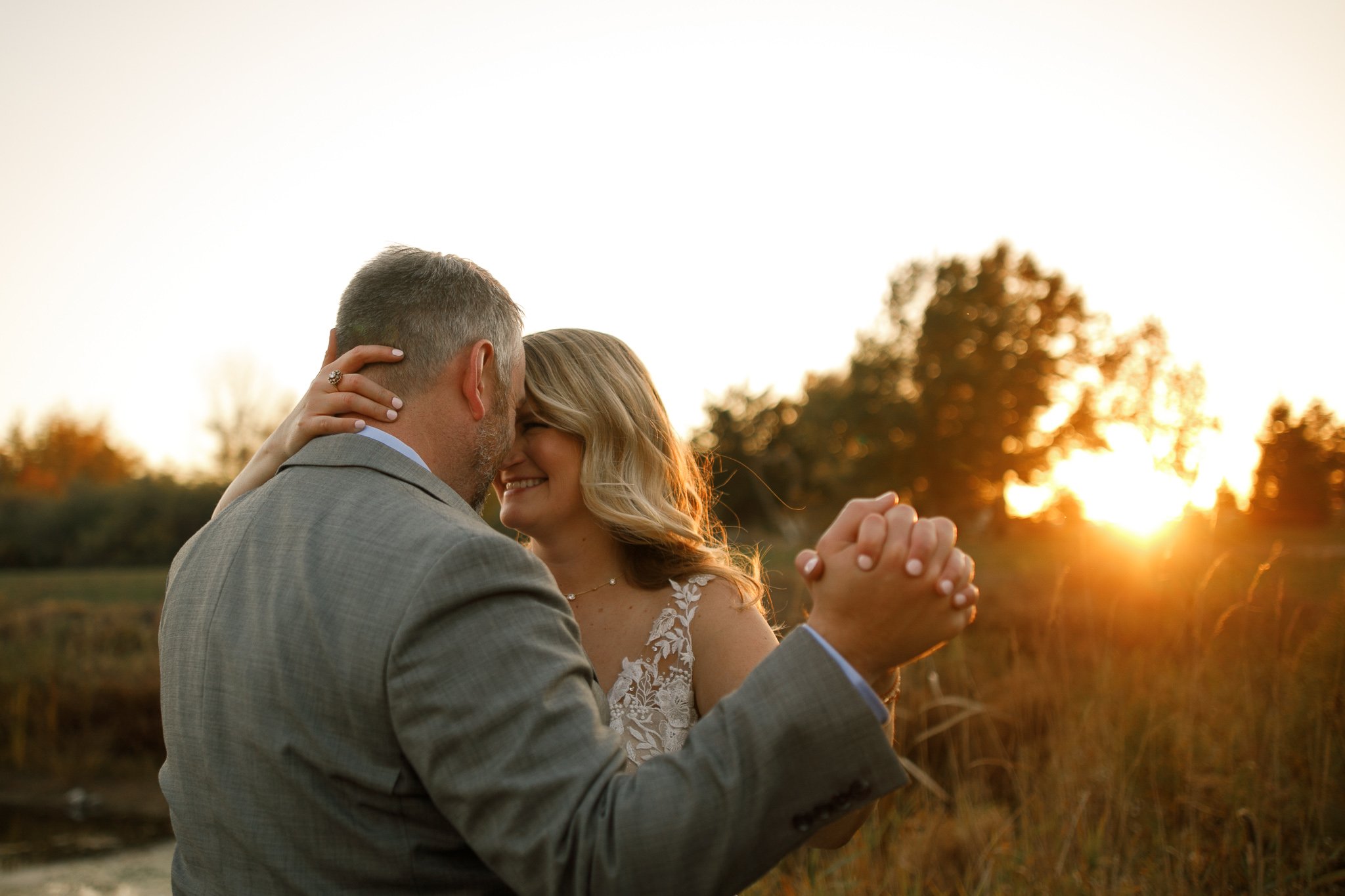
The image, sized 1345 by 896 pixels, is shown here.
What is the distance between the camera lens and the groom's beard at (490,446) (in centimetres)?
204

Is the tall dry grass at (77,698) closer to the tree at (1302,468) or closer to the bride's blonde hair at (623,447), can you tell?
the bride's blonde hair at (623,447)

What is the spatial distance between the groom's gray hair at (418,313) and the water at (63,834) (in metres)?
9.27

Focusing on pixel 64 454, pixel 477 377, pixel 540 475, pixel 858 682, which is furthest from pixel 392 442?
pixel 64 454

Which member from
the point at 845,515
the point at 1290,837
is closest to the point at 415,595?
the point at 845,515

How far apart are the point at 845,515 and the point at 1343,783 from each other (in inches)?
142

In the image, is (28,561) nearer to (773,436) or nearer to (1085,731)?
(773,436)

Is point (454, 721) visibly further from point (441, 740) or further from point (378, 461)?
point (378, 461)

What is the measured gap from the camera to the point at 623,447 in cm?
321

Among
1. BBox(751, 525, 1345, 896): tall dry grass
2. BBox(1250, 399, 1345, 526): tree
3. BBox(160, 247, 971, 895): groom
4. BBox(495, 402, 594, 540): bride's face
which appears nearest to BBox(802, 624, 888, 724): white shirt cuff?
BBox(160, 247, 971, 895): groom

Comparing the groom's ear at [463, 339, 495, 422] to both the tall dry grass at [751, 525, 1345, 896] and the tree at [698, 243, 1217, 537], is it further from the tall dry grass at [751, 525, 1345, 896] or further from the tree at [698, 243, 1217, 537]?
the tree at [698, 243, 1217, 537]

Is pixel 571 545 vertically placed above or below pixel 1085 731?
above

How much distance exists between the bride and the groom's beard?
567mm

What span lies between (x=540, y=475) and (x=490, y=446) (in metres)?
1.07

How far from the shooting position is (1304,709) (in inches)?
161
